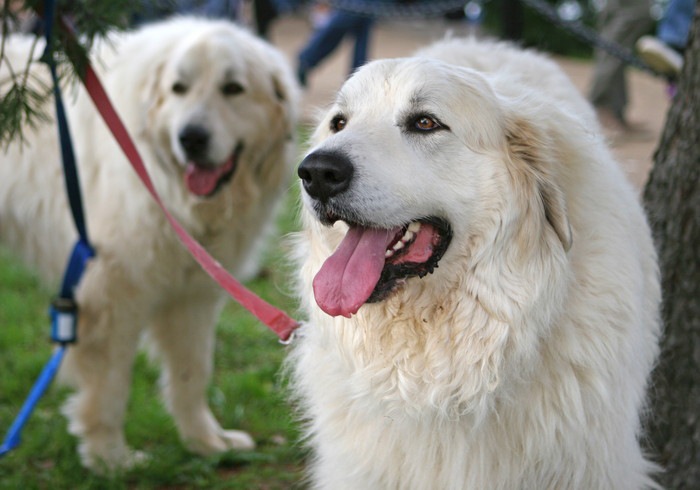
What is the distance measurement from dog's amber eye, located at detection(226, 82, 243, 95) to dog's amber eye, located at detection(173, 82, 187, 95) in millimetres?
177

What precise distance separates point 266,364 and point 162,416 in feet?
2.32

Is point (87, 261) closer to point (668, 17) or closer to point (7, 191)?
point (7, 191)

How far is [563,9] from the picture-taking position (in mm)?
16250

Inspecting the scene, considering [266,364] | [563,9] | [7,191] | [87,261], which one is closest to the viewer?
[87,261]

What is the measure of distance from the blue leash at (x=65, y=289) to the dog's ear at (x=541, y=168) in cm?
154

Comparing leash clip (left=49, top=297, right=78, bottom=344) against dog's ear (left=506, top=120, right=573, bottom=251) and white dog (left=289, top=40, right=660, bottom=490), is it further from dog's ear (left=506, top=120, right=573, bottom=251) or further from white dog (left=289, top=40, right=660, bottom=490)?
dog's ear (left=506, top=120, right=573, bottom=251)

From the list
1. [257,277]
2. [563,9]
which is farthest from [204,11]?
[563,9]

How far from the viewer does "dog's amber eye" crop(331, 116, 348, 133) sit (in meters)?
2.52

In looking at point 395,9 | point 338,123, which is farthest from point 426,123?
point 395,9

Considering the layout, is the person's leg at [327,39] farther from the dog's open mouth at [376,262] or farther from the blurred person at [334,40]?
the dog's open mouth at [376,262]

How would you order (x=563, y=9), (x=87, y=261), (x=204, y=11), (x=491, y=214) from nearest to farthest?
(x=491, y=214) < (x=87, y=261) < (x=204, y=11) < (x=563, y=9)

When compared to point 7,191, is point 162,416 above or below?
below

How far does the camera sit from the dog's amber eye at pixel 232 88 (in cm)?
397

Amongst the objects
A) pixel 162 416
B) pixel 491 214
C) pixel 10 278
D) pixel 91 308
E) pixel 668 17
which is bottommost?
pixel 10 278
